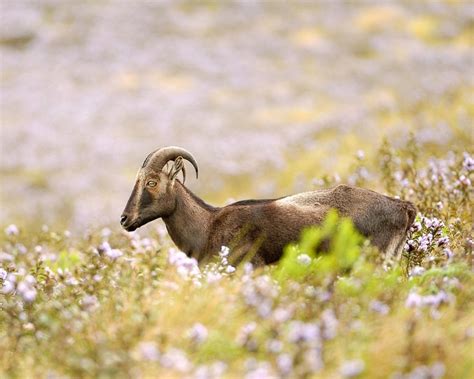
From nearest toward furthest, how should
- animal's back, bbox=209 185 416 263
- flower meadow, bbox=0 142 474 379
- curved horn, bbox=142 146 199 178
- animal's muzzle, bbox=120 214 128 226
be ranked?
flower meadow, bbox=0 142 474 379
animal's back, bbox=209 185 416 263
animal's muzzle, bbox=120 214 128 226
curved horn, bbox=142 146 199 178

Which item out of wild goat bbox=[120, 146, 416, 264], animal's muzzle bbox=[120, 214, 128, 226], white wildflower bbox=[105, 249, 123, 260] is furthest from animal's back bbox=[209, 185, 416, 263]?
white wildflower bbox=[105, 249, 123, 260]

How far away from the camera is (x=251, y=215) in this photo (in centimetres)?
779

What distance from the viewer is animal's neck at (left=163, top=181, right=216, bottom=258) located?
8039mm

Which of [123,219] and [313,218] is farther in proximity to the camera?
[123,219]

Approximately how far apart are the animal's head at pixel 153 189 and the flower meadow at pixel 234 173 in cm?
45

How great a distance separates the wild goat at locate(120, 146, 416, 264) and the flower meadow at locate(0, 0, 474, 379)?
0.71ft

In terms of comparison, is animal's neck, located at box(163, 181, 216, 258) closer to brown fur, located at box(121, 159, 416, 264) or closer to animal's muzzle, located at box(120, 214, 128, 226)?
brown fur, located at box(121, 159, 416, 264)

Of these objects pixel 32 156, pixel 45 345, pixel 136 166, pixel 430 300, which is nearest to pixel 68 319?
pixel 45 345

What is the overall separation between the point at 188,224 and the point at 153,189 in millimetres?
526

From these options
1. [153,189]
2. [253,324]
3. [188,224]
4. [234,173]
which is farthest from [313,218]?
[234,173]

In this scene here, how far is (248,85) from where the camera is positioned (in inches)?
1545

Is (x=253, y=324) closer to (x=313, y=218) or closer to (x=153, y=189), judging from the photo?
(x=313, y=218)

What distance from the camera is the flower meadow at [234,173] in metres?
4.77

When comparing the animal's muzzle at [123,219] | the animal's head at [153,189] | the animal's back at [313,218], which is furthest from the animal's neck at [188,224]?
the animal's muzzle at [123,219]
